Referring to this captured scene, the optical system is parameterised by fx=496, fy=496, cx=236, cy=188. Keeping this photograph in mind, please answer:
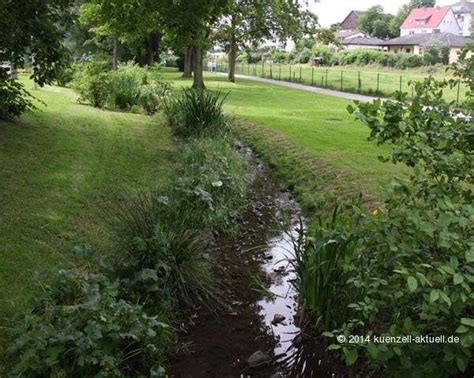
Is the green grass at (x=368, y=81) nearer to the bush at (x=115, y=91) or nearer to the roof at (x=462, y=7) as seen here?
the bush at (x=115, y=91)

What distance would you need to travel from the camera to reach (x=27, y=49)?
9188 mm

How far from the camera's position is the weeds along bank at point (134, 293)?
3.11 m

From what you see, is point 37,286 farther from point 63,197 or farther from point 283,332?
point 63,197

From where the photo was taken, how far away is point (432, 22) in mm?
91375

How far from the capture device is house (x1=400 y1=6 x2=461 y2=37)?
90688 millimetres

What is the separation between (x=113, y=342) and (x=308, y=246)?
199 centimetres

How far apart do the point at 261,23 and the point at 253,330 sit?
2786 cm

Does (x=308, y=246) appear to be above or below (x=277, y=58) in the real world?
below

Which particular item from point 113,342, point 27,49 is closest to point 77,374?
point 113,342

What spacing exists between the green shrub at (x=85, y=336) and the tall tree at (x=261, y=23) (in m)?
19.2

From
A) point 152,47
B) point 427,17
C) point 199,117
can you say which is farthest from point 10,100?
point 427,17

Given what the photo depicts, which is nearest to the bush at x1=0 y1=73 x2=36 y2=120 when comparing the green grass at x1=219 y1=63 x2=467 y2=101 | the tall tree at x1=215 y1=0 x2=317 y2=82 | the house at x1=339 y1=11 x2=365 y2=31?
the green grass at x1=219 y1=63 x2=467 y2=101

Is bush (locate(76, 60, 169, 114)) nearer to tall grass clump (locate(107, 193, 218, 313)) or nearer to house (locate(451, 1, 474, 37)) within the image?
tall grass clump (locate(107, 193, 218, 313))

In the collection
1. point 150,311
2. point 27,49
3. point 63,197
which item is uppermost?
point 27,49
